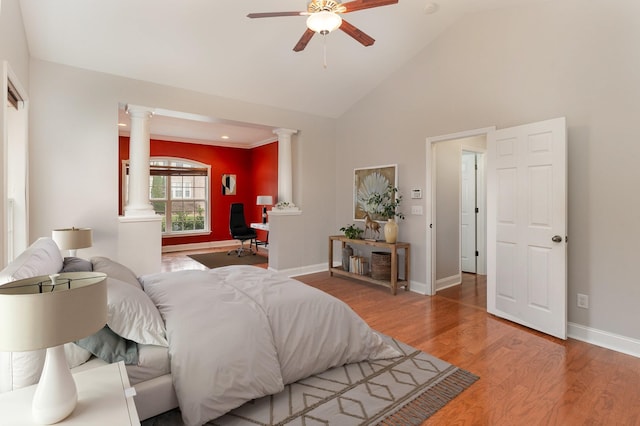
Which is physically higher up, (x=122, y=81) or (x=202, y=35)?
(x=202, y=35)

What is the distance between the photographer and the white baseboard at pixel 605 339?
267 centimetres

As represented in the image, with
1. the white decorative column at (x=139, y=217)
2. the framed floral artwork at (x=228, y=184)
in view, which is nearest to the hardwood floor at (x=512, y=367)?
the white decorative column at (x=139, y=217)

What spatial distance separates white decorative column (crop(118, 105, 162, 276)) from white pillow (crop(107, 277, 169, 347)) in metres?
2.41

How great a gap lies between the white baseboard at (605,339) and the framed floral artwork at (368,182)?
2.59 metres

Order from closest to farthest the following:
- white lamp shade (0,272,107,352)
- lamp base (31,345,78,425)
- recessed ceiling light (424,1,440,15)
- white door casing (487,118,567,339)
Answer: white lamp shade (0,272,107,352), lamp base (31,345,78,425), white door casing (487,118,567,339), recessed ceiling light (424,1,440,15)

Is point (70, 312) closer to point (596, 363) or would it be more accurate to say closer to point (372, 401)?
point (372, 401)

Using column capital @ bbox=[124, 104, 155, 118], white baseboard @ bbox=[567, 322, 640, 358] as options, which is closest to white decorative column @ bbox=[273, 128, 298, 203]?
column capital @ bbox=[124, 104, 155, 118]

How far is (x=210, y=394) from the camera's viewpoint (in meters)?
1.68

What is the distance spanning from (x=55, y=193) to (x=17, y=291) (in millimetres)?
3134

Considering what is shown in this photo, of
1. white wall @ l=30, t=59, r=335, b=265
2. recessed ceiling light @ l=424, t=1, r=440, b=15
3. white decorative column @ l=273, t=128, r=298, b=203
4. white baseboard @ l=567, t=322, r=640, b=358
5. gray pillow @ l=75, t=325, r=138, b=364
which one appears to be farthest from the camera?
white decorative column @ l=273, t=128, r=298, b=203

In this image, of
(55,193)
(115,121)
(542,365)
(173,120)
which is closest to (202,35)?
(115,121)

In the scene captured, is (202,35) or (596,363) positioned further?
(202,35)

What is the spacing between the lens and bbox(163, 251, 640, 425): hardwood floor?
1.91m

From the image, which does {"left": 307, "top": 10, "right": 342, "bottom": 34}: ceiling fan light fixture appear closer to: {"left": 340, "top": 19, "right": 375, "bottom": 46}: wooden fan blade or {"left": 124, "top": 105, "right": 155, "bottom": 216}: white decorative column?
{"left": 340, "top": 19, "right": 375, "bottom": 46}: wooden fan blade
